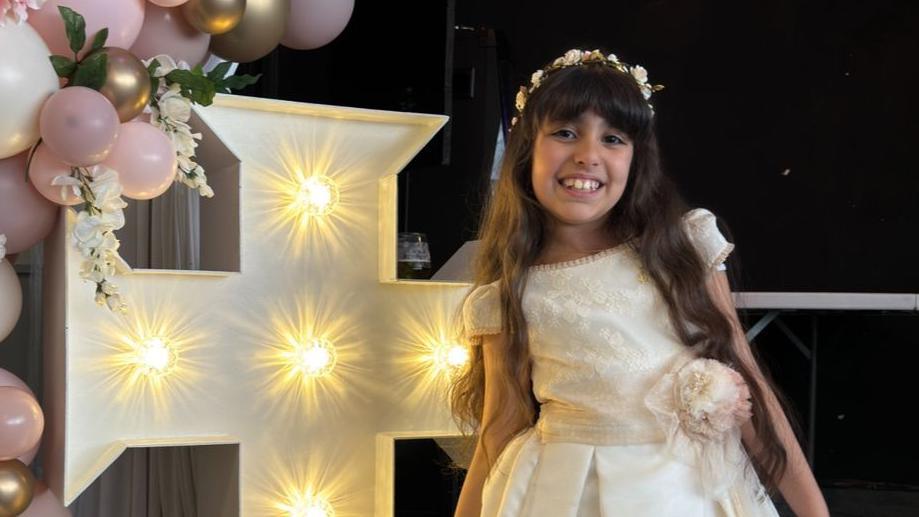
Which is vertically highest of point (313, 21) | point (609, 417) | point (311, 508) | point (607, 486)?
point (313, 21)

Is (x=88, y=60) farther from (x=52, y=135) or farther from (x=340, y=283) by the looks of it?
(x=340, y=283)

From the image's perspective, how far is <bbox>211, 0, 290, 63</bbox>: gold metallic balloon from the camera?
1.64m

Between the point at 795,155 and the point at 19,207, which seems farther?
the point at 795,155

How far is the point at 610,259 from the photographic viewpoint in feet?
5.31

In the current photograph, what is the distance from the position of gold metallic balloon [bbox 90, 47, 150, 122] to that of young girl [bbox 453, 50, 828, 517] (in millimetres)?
664

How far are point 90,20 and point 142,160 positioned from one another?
0.23 meters

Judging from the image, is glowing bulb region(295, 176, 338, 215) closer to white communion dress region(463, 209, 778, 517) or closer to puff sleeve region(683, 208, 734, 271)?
Result: white communion dress region(463, 209, 778, 517)

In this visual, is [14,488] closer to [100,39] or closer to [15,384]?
[15,384]

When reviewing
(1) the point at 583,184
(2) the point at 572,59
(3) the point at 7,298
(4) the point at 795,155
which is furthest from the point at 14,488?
(4) the point at 795,155

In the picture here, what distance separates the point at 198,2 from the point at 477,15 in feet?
7.39

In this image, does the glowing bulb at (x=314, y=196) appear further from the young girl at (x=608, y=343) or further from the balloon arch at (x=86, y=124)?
the young girl at (x=608, y=343)

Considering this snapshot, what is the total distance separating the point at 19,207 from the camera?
1437mm

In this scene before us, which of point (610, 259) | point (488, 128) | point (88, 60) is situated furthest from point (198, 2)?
point (488, 128)

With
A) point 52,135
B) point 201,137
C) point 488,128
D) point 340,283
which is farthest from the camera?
point 488,128
